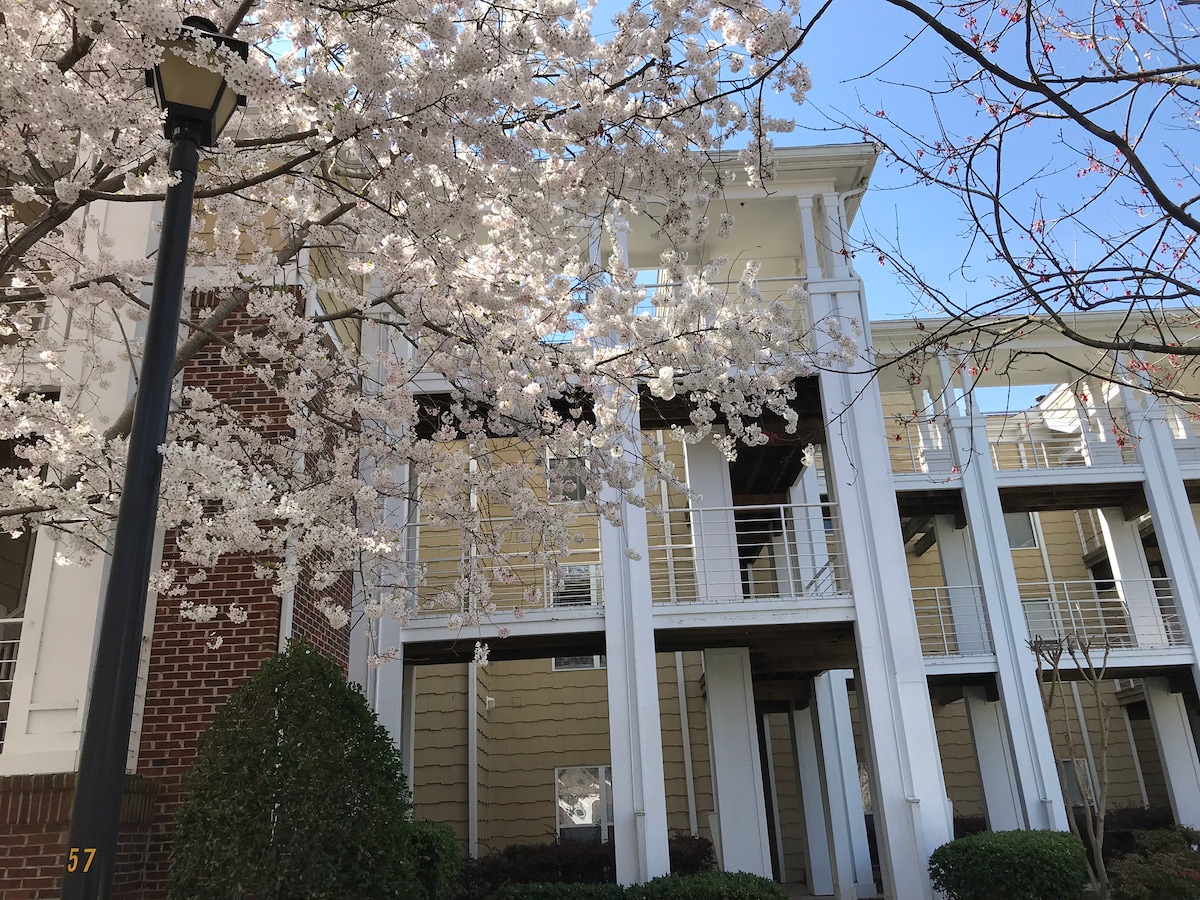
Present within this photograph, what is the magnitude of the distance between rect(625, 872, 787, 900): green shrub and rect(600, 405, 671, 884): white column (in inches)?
11.7

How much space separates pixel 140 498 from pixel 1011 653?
44.3 feet

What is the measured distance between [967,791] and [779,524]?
25.9ft

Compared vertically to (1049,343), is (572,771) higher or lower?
lower

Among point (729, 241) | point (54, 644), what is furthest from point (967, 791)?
point (54, 644)

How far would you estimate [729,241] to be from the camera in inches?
507

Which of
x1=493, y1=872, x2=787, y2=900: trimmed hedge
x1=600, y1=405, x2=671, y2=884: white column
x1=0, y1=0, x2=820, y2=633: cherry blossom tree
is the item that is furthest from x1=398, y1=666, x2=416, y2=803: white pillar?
x1=0, y1=0, x2=820, y2=633: cherry blossom tree

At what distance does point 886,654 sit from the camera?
9.74 meters

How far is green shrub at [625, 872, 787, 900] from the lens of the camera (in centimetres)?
846

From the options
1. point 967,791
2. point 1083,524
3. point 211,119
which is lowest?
point 967,791

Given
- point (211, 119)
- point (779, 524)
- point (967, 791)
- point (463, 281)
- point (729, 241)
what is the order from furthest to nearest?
1. point (967, 791)
2. point (779, 524)
3. point (729, 241)
4. point (463, 281)
5. point (211, 119)

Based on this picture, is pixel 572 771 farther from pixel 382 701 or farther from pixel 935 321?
pixel 935 321

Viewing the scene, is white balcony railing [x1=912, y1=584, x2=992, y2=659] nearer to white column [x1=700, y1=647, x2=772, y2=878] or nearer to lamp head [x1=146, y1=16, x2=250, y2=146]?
white column [x1=700, y1=647, x2=772, y2=878]

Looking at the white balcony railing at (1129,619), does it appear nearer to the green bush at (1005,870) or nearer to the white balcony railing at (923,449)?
the white balcony railing at (923,449)

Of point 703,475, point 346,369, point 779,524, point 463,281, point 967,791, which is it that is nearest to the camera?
point 463,281
